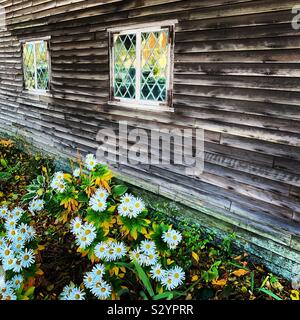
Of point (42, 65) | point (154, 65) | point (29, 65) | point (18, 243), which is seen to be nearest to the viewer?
point (18, 243)

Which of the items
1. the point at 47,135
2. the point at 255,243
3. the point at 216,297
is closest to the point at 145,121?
the point at 255,243

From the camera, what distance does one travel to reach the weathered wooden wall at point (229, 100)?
3334 mm

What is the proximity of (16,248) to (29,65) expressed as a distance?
246 inches

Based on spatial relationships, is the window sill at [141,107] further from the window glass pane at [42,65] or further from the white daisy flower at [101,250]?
the window glass pane at [42,65]

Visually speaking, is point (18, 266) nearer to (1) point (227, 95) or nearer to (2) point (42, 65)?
(1) point (227, 95)

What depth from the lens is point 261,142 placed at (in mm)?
3600

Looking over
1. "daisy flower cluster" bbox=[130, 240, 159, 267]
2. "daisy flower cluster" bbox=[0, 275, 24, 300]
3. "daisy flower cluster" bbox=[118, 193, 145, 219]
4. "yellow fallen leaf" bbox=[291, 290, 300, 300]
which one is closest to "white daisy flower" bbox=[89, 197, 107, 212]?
"daisy flower cluster" bbox=[118, 193, 145, 219]

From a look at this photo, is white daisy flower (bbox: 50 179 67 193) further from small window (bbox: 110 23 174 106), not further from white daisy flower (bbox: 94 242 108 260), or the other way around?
small window (bbox: 110 23 174 106)

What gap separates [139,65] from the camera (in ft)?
15.5

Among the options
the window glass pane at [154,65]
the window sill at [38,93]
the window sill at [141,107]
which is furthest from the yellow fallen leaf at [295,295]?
the window sill at [38,93]

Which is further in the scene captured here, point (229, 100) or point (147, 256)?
point (229, 100)

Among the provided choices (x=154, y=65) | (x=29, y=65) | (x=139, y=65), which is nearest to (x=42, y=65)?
(x=29, y=65)

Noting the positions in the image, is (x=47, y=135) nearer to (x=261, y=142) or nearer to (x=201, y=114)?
(x=201, y=114)
